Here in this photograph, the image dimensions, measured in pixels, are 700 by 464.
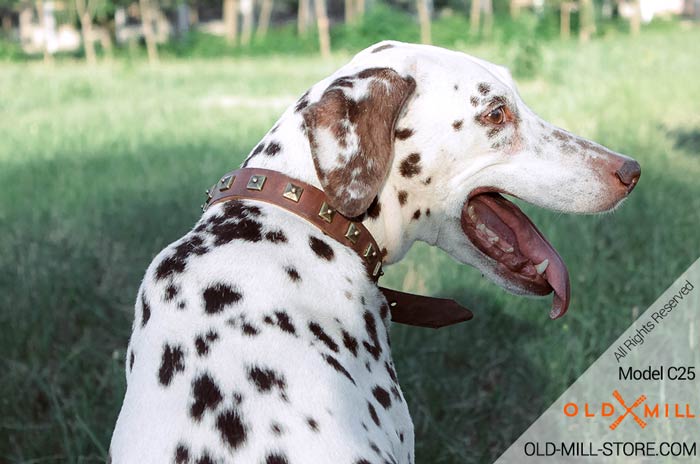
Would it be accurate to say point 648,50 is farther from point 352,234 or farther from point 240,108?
point 352,234

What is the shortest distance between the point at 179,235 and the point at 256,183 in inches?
144

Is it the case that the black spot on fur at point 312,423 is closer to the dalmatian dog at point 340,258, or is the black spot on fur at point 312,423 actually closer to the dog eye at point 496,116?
the dalmatian dog at point 340,258

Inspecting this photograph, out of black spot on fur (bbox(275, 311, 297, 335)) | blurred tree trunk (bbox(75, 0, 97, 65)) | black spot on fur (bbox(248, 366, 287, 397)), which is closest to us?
black spot on fur (bbox(248, 366, 287, 397))

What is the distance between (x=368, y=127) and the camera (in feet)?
7.95

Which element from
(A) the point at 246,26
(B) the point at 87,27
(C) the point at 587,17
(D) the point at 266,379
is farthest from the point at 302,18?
(D) the point at 266,379

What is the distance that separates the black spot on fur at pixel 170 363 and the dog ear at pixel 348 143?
0.57 m

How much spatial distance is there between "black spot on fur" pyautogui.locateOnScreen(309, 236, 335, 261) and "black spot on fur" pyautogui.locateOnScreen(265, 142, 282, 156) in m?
0.29

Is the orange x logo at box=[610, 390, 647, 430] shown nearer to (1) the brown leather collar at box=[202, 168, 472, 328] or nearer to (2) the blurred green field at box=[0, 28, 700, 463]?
(2) the blurred green field at box=[0, 28, 700, 463]

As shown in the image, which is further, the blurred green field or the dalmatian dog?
the blurred green field

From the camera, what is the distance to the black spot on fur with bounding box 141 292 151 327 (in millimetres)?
2338

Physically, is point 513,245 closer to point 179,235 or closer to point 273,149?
point 273,149

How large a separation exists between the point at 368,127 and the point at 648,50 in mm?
21182

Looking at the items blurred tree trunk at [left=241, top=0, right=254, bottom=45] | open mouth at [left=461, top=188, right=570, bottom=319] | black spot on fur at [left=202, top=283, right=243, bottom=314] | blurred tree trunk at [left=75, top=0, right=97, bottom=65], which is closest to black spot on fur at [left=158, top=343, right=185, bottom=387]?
black spot on fur at [left=202, top=283, right=243, bottom=314]

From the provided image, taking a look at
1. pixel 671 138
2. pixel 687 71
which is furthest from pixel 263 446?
pixel 687 71
